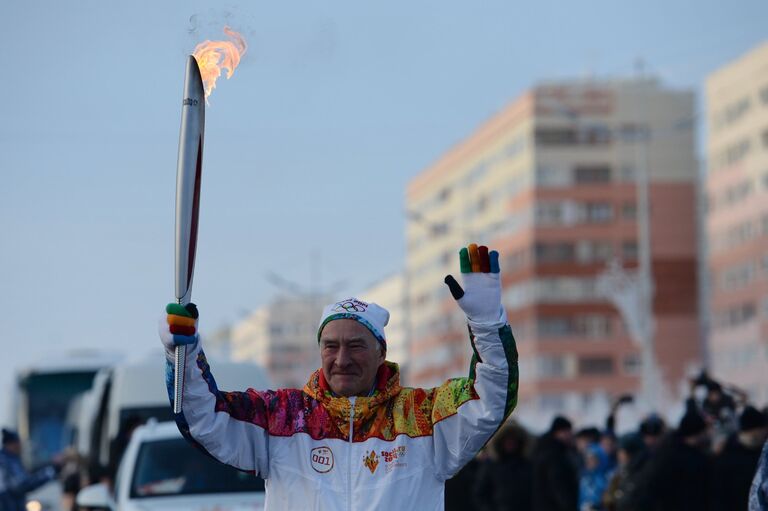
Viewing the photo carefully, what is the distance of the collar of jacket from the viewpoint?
5.16 metres

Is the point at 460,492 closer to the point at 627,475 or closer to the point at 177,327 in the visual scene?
the point at 627,475

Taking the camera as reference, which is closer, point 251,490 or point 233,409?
point 233,409

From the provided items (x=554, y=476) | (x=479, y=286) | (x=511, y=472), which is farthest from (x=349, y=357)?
(x=511, y=472)

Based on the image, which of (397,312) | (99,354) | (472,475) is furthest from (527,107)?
(472,475)

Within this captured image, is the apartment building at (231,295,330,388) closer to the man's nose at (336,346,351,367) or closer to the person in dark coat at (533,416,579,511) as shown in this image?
the person in dark coat at (533,416,579,511)

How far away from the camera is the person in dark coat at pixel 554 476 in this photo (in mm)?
12906

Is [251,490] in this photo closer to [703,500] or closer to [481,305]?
[703,500]

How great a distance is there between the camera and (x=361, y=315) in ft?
17.3

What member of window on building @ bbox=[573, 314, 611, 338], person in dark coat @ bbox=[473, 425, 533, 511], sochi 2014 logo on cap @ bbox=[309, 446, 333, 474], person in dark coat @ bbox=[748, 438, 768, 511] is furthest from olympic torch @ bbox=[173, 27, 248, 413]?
window on building @ bbox=[573, 314, 611, 338]

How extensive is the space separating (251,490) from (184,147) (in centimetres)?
585

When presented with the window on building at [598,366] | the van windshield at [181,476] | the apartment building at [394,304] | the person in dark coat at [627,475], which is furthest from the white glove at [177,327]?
the apartment building at [394,304]

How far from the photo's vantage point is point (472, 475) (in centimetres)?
1491

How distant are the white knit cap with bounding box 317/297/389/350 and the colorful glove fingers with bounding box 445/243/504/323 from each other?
1.48ft

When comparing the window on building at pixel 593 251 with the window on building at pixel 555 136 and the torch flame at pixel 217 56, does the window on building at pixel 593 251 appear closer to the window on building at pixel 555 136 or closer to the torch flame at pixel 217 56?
the window on building at pixel 555 136
